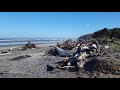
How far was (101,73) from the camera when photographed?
855 centimetres
